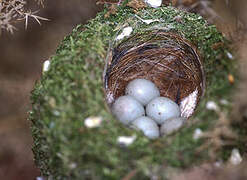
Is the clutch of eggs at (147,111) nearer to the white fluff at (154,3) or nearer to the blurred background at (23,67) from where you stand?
the white fluff at (154,3)

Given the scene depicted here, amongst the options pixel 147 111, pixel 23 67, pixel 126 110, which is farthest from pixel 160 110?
pixel 23 67

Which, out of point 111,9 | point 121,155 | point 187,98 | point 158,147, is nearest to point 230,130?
point 158,147

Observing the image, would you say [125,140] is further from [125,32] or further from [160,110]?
[125,32]

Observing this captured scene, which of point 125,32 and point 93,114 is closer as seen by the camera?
point 93,114

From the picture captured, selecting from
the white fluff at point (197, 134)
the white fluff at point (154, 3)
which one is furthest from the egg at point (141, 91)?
the white fluff at point (197, 134)

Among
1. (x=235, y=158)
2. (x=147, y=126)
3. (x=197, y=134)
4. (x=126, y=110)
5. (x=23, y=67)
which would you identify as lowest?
(x=235, y=158)

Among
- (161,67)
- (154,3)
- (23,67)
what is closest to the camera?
(154,3)
